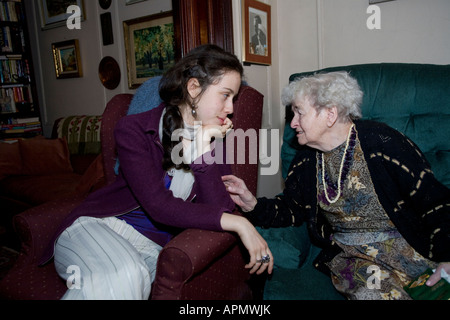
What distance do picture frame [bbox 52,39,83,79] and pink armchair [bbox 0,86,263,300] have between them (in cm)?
274

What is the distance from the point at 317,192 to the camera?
1.45 m

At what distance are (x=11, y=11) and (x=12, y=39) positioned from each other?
0.34 metres

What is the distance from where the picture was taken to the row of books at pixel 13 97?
4098 millimetres

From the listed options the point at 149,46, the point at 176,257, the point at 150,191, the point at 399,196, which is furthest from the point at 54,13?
the point at 399,196

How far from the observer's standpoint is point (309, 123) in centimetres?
138

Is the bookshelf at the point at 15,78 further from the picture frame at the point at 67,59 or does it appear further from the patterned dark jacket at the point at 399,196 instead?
the patterned dark jacket at the point at 399,196

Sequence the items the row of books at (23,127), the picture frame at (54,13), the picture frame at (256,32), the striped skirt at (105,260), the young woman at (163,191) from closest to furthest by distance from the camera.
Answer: the striped skirt at (105,260) → the young woman at (163,191) → the picture frame at (256,32) → the picture frame at (54,13) → the row of books at (23,127)

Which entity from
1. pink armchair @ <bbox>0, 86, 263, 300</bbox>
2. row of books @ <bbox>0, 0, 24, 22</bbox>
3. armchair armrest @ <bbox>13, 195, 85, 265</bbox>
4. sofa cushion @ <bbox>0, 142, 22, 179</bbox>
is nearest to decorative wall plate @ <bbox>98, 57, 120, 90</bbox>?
sofa cushion @ <bbox>0, 142, 22, 179</bbox>

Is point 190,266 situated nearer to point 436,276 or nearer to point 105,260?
point 105,260

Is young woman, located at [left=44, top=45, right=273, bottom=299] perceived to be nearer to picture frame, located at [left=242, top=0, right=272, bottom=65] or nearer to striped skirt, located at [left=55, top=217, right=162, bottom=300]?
striped skirt, located at [left=55, top=217, right=162, bottom=300]

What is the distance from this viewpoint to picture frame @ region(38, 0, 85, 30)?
3.89 m

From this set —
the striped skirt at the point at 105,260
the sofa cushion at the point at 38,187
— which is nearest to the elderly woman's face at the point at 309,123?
the striped skirt at the point at 105,260

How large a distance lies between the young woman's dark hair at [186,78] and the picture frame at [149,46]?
75.4 inches
